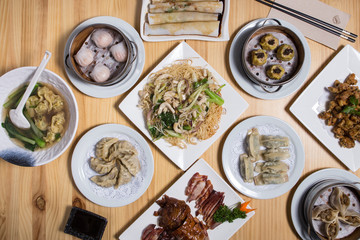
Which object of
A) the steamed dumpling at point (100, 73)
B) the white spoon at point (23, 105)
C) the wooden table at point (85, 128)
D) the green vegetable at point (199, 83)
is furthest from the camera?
the wooden table at point (85, 128)

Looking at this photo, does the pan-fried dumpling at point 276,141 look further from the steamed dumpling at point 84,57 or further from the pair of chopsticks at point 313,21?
the steamed dumpling at point 84,57

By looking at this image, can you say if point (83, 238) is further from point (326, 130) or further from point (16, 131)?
point (326, 130)

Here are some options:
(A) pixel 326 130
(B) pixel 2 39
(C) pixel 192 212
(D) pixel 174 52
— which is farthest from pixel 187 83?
(B) pixel 2 39

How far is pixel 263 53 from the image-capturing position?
2357mm

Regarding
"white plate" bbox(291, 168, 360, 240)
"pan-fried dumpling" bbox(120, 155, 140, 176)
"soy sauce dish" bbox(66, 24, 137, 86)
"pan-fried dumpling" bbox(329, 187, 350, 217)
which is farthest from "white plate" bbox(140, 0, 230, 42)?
"pan-fried dumpling" bbox(329, 187, 350, 217)

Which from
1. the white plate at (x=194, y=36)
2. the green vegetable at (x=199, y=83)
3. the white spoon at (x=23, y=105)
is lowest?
the white spoon at (x=23, y=105)

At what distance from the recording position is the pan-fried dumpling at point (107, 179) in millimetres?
2408

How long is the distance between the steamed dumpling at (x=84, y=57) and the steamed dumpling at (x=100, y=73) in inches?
3.5

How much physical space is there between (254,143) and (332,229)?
1024 mm

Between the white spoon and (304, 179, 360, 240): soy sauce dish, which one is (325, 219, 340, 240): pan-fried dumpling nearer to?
(304, 179, 360, 240): soy sauce dish

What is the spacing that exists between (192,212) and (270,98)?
1303 millimetres

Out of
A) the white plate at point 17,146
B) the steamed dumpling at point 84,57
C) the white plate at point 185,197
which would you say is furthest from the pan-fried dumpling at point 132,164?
the steamed dumpling at point 84,57

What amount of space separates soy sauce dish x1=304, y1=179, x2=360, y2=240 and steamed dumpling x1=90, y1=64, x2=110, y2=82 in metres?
2.14

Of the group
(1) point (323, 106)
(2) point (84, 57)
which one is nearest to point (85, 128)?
(2) point (84, 57)
